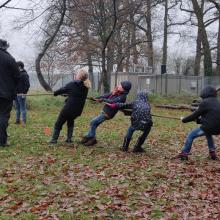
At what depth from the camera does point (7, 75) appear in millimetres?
11109

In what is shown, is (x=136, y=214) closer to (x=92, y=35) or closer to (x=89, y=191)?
(x=89, y=191)

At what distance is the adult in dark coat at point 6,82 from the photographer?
11.1 metres

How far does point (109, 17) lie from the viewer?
29.5 metres

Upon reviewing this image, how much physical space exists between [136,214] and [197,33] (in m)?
38.6

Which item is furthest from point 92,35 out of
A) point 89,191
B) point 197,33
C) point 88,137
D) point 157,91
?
point 89,191

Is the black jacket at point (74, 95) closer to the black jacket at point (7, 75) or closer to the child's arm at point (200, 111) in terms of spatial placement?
the black jacket at point (7, 75)

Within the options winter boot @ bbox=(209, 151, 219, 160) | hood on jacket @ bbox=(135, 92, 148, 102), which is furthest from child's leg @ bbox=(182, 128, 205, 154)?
hood on jacket @ bbox=(135, 92, 148, 102)

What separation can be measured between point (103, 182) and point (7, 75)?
12.7 feet

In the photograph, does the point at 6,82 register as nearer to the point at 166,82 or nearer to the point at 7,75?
the point at 7,75

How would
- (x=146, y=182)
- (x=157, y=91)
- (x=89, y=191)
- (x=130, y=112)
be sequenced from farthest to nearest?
(x=157, y=91) < (x=130, y=112) < (x=146, y=182) < (x=89, y=191)

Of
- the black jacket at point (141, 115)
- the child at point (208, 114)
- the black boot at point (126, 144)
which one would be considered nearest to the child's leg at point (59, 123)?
the black boot at point (126, 144)

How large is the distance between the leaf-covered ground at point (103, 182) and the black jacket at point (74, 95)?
87cm

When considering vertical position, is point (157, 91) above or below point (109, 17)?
below

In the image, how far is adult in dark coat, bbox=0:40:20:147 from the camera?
11.1m
